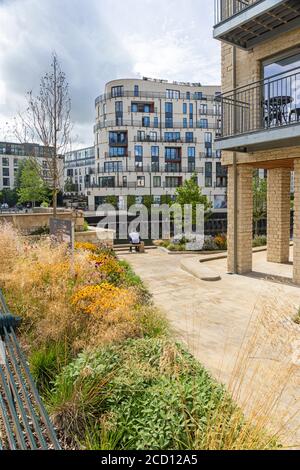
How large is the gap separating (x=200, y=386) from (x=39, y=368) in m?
1.79

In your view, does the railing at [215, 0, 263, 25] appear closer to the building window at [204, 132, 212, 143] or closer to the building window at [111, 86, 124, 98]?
the building window at [111, 86, 124, 98]

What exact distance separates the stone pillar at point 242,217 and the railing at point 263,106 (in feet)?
4.27

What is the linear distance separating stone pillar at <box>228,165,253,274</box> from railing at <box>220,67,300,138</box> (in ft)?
4.27

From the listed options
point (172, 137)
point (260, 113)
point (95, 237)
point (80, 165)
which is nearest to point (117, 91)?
point (172, 137)

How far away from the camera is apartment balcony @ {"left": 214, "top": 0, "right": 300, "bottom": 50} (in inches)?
337

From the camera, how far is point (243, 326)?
6375 millimetres

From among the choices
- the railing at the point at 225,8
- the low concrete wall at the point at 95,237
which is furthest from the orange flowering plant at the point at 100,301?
the low concrete wall at the point at 95,237

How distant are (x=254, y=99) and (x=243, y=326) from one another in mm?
6867

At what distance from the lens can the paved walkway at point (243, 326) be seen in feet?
9.80

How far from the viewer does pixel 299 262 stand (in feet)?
31.1

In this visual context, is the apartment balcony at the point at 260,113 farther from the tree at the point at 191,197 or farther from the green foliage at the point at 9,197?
the green foliage at the point at 9,197

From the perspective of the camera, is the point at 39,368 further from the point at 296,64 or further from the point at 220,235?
the point at 220,235

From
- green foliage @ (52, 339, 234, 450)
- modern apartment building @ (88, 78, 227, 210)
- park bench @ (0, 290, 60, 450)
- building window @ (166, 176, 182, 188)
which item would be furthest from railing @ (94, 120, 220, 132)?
park bench @ (0, 290, 60, 450)
